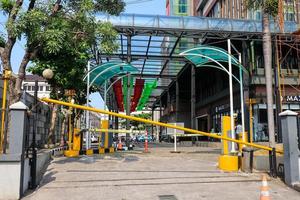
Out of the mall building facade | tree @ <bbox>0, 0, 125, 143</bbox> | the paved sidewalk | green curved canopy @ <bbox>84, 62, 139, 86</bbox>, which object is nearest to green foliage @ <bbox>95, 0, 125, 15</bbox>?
tree @ <bbox>0, 0, 125, 143</bbox>

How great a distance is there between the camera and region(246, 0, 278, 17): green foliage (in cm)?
1384

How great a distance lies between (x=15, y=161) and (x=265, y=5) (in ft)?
36.2

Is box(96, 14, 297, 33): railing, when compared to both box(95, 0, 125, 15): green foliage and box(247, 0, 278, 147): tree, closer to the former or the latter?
box(247, 0, 278, 147): tree

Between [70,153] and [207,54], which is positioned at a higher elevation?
[207,54]

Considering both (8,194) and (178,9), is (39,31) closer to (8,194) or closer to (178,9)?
(8,194)

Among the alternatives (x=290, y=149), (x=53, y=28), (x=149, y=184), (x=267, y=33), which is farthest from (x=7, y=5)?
(x=290, y=149)

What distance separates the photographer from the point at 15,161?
7.93 metres

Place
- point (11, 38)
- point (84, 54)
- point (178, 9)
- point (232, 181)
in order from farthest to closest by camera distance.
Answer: point (178, 9)
point (84, 54)
point (11, 38)
point (232, 181)

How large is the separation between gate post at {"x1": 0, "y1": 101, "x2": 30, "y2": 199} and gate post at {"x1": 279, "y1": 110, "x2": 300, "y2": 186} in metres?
6.98

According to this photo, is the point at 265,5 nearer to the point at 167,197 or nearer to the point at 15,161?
the point at 167,197

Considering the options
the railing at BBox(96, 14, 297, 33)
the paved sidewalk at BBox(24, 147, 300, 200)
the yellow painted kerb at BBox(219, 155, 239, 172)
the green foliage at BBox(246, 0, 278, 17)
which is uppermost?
the railing at BBox(96, 14, 297, 33)

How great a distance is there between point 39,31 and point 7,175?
4.63 meters

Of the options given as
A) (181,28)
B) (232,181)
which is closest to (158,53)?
(181,28)

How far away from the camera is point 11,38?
10836 millimetres
